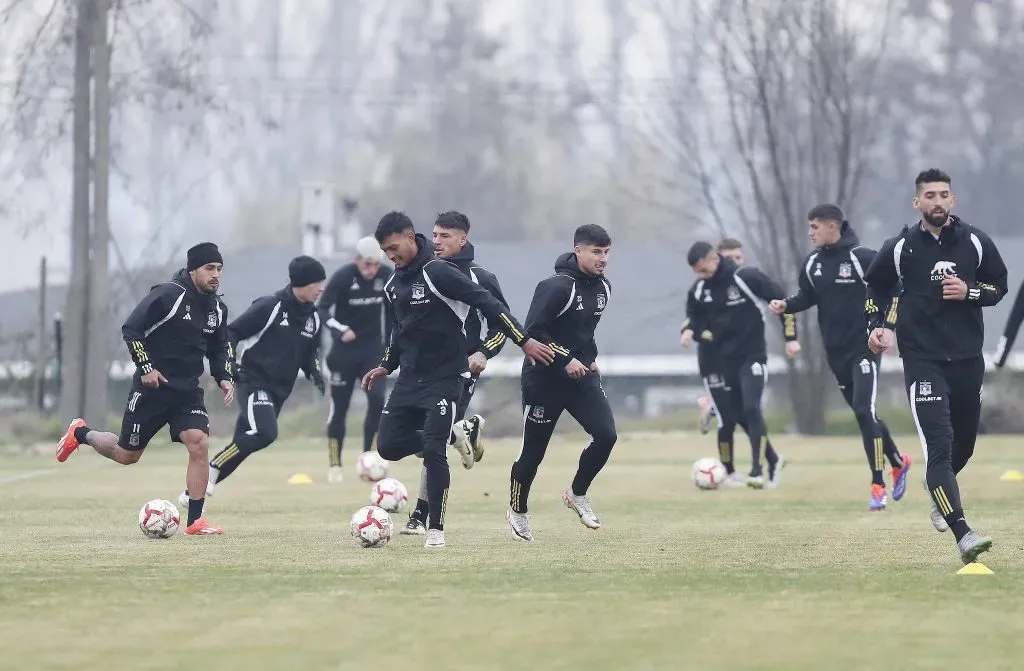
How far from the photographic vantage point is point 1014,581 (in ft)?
30.1

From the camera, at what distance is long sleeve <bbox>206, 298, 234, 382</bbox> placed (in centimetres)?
1281

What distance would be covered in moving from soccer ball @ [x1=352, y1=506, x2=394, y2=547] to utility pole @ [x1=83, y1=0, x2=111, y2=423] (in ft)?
71.8

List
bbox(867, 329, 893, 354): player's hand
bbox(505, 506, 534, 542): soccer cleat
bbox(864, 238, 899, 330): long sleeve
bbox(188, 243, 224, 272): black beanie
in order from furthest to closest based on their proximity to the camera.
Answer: bbox(188, 243, 224, 272): black beanie
bbox(505, 506, 534, 542): soccer cleat
bbox(867, 329, 893, 354): player's hand
bbox(864, 238, 899, 330): long sleeve

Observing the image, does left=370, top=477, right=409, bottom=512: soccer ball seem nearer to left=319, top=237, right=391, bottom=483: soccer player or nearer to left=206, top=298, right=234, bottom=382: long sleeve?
left=206, top=298, right=234, bottom=382: long sleeve

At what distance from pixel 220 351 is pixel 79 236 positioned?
67.0 ft

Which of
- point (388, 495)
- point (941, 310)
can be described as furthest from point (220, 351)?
point (941, 310)

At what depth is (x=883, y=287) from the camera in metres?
10.5

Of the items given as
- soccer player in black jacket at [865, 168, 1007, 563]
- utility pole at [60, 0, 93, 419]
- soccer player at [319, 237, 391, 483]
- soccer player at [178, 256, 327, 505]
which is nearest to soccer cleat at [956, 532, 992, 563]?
soccer player in black jacket at [865, 168, 1007, 563]

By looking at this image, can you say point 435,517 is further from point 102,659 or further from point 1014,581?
point 102,659

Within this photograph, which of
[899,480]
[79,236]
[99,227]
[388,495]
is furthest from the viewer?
[79,236]

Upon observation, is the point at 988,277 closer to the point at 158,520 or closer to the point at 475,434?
the point at 475,434

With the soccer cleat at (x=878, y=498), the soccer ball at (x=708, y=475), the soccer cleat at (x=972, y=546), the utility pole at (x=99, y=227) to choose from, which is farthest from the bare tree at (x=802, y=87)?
the soccer cleat at (x=972, y=546)

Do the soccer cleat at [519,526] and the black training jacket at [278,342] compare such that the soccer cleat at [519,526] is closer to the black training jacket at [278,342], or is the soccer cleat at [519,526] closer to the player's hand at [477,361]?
the player's hand at [477,361]

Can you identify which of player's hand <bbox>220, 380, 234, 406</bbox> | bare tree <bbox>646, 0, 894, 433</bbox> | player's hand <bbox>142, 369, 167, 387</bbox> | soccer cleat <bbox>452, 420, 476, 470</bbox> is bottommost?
soccer cleat <bbox>452, 420, 476, 470</bbox>
